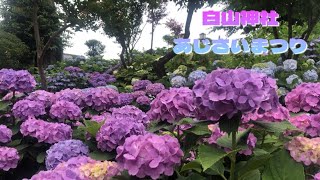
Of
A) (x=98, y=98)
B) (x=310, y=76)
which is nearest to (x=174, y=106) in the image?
(x=98, y=98)

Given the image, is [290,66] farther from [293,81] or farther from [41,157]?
[41,157]

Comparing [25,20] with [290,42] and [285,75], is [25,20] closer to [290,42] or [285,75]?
[290,42]

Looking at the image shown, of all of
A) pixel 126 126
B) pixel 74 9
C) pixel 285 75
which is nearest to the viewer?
pixel 126 126

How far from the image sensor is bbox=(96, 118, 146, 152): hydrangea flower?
1655 millimetres

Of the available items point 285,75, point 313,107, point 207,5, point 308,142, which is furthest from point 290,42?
point 308,142

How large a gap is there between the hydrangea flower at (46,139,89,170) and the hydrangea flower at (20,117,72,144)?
392 millimetres

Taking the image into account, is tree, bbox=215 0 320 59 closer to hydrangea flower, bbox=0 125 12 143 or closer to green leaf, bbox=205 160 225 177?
hydrangea flower, bbox=0 125 12 143

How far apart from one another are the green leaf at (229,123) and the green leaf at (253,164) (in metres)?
0.09

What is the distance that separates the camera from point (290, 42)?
630 cm

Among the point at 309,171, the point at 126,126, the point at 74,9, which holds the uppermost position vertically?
the point at 74,9

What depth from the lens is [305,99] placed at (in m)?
1.72

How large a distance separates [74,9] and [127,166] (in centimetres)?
558

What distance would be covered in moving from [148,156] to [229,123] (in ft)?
0.74

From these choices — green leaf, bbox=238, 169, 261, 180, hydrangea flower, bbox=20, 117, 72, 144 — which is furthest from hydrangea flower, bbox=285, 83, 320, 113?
hydrangea flower, bbox=20, 117, 72, 144
